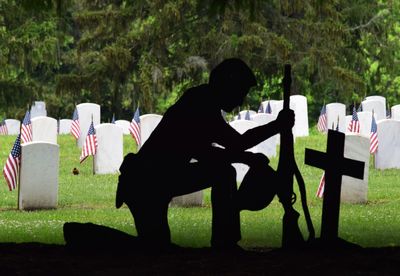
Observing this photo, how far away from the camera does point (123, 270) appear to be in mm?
9586

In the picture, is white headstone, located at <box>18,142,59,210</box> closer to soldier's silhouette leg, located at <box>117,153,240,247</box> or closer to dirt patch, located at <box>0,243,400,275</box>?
dirt patch, located at <box>0,243,400,275</box>

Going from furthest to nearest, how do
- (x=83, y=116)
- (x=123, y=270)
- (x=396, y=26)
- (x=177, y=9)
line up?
(x=396, y=26) → (x=177, y=9) → (x=83, y=116) → (x=123, y=270)

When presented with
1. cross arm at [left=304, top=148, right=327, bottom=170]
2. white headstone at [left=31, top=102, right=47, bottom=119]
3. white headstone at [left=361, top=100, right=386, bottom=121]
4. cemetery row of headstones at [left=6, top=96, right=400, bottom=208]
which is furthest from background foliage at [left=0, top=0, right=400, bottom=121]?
cross arm at [left=304, top=148, right=327, bottom=170]

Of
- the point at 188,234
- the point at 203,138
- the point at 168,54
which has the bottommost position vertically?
the point at 188,234

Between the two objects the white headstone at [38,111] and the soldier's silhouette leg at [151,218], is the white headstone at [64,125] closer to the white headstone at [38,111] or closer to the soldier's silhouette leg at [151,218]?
the white headstone at [38,111]

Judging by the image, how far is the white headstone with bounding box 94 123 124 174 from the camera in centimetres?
2442

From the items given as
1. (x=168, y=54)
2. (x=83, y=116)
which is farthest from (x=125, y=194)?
(x=168, y=54)

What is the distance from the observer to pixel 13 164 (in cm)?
1905

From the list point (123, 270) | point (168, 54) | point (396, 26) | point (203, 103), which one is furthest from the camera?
point (396, 26)

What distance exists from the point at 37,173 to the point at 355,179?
4426mm

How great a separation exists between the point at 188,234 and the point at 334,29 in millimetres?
30183

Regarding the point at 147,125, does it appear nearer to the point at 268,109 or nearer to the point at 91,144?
the point at 91,144

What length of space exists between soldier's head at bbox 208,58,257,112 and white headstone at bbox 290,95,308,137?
74.2 feet

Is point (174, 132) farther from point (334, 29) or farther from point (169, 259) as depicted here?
point (334, 29)
